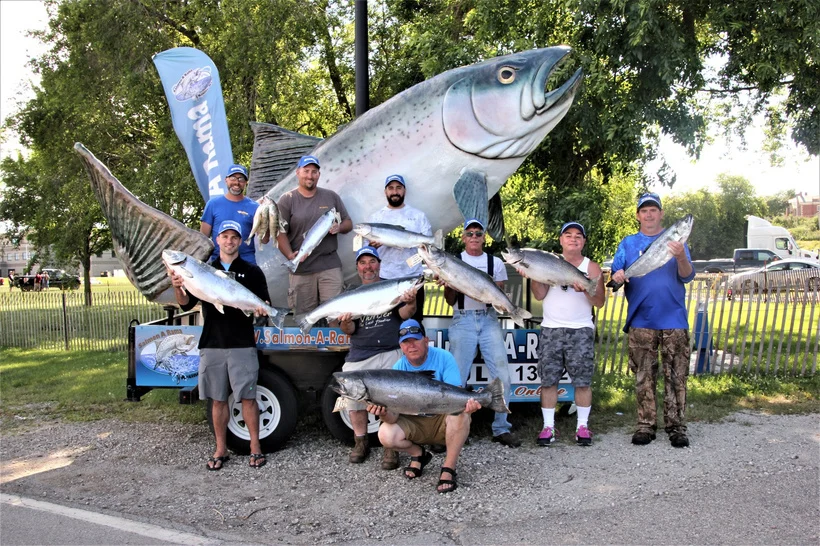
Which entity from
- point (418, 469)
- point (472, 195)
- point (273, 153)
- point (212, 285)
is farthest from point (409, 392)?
point (273, 153)

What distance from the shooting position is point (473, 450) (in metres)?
5.12

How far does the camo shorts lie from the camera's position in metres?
5.22

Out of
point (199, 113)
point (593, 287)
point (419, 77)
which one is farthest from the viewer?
point (419, 77)

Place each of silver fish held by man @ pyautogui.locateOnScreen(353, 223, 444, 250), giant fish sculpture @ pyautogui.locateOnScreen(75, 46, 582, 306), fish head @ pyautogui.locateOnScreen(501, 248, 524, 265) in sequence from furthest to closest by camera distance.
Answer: giant fish sculpture @ pyautogui.locateOnScreen(75, 46, 582, 306) → silver fish held by man @ pyautogui.locateOnScreen(353, 223, 444, 250) → fish head @ pyautogui.locateOnScreen(501, 248, 524, 265)

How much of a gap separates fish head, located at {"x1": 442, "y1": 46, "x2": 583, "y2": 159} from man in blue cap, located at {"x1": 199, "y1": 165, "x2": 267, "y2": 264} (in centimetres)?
183

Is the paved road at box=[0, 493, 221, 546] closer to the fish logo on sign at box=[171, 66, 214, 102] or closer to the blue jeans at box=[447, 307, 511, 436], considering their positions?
the blue jeans at box=[447, 307, 511, 436]

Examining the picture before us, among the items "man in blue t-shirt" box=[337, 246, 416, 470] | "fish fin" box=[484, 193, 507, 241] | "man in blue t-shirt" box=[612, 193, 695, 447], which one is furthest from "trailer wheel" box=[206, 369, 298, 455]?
"man in blue t-shirt" box=[612, 193, 695, 447]

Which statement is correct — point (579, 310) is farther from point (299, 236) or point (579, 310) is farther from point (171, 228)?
point (171, 228)

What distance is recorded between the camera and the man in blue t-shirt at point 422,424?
4.28 metres

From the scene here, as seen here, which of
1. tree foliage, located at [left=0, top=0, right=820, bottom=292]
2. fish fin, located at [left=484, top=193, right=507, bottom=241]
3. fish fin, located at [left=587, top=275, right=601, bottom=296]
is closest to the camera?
fish fin, located at [left=587, top=275, right=601, bottom=296]

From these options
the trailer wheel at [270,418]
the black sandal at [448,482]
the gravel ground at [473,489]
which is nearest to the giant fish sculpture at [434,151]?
the trailer wheel at [270,418]

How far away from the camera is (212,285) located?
436 cm

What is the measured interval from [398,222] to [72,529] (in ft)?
10.2

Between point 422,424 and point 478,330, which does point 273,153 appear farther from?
point 422,424
